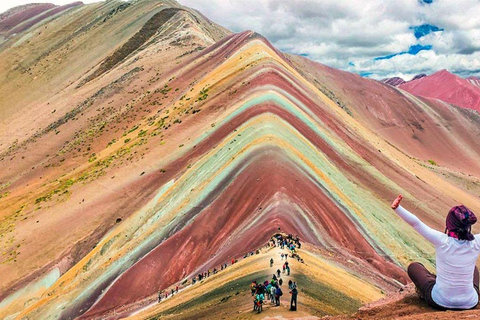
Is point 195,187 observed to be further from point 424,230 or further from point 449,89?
point 449,89

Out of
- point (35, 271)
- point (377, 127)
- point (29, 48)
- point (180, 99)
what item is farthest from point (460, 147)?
point (29, 48)

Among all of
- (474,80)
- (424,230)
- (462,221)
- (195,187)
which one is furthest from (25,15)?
(474,80)

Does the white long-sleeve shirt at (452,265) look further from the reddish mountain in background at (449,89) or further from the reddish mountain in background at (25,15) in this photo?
the reddish mountain in background at (449,89)

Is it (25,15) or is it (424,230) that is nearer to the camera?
(424,230)

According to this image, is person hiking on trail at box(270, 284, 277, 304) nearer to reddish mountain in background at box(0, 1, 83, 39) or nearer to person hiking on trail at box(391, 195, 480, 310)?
person hiking on trail at box(391, 195, 480, 310)

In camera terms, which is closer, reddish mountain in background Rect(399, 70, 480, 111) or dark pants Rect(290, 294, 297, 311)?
dark pants Rect(290, 294, 297, 311)

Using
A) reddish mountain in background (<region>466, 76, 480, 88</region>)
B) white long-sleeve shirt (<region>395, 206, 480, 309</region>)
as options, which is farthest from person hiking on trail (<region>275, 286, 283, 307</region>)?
reddish mountain in background (<region>466, 76, 480, 88</region>)

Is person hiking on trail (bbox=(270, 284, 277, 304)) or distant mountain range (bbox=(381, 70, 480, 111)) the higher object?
distant mountain range (bbox=(381, 70, 480, 111))

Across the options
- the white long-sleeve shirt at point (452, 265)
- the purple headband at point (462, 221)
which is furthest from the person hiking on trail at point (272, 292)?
the purple headband at point (462, 221)
